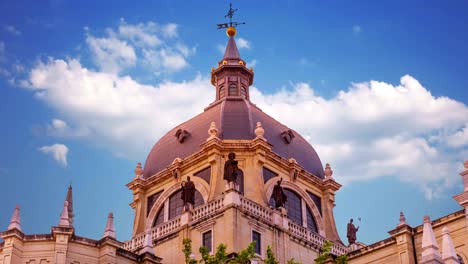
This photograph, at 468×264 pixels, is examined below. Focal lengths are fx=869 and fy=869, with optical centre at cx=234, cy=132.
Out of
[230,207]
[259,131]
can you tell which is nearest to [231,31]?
[259,131]

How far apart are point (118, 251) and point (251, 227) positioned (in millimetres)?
9796

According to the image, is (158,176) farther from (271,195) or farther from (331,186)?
(331,186)

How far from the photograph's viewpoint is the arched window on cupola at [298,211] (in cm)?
6291

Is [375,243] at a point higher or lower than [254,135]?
lower

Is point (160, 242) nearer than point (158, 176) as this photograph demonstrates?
Yes

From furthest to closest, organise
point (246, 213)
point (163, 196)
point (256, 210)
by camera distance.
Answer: point (163, 196), point (256, 210), point (246, 213)

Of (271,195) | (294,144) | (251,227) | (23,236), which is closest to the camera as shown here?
(23,236)

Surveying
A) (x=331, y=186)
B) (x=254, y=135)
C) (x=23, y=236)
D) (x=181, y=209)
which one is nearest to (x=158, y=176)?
(x=181, y=209)

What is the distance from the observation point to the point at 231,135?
6319 cm

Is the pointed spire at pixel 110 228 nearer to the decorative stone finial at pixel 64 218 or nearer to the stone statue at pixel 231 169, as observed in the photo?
the decorative stone finial at pixel 64 218

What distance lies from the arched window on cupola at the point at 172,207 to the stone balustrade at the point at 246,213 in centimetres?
271

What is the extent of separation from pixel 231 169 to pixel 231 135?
20.2 ft

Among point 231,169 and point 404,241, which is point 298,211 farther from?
point 404,241

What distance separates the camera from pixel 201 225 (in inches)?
2233
